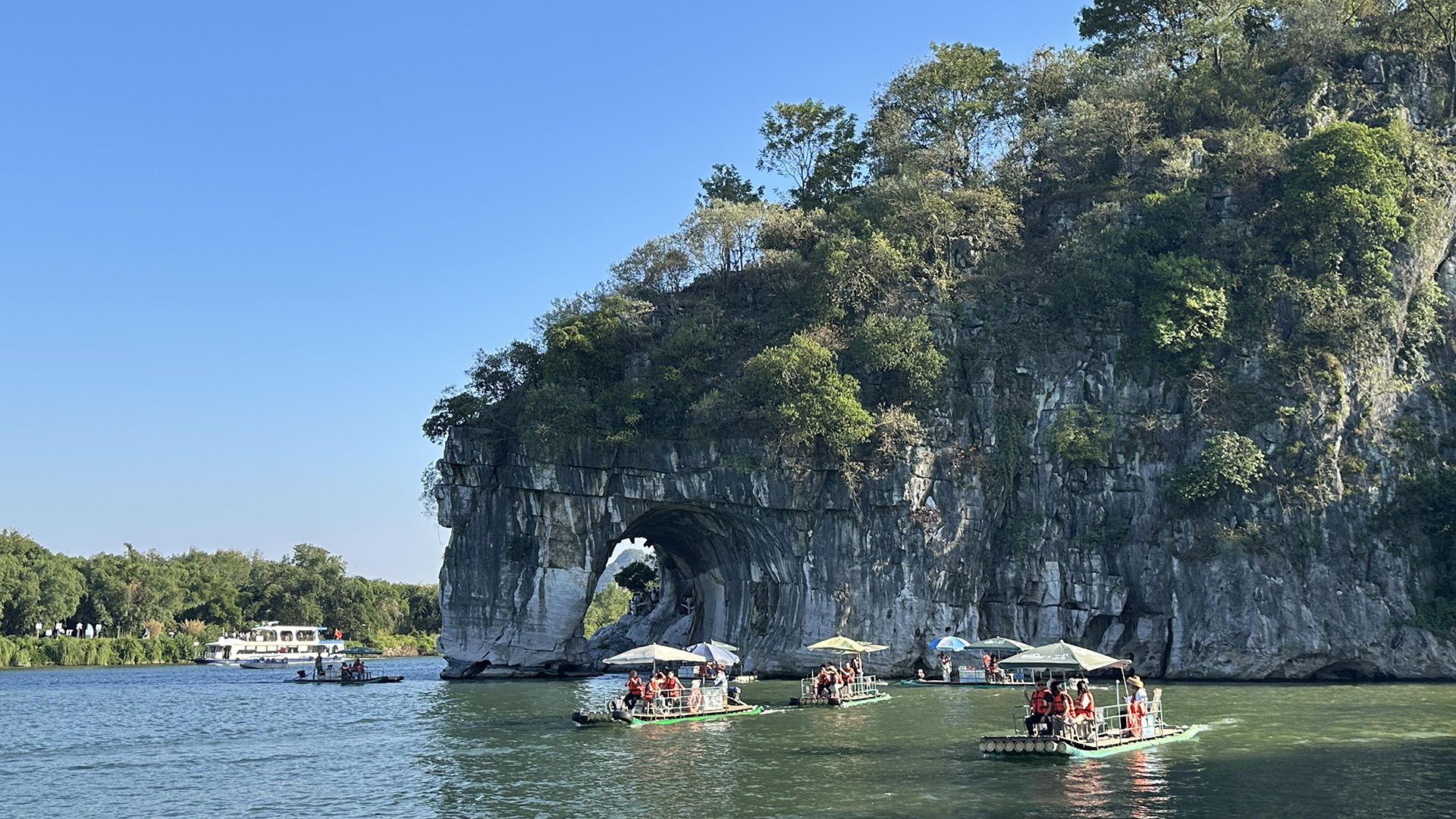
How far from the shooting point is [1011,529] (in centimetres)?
5588

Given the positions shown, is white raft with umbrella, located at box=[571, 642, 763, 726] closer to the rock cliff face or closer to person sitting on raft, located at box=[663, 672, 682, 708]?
person sitting on raft, located at box=[663, 672, 682, 708]

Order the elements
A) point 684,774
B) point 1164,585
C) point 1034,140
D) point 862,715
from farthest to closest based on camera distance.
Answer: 1. point 1034,140
2. point 1164,585
3. point 862,715
4. point 684,774

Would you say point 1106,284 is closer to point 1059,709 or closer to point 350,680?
point 1059,709

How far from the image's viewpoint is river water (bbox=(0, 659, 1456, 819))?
22.8 meters

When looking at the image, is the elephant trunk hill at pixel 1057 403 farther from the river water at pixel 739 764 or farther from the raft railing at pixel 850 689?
the raft railing at pixel 850 689

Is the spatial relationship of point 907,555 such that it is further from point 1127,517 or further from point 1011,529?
point 1127,517

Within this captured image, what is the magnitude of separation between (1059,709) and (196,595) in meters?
93.0

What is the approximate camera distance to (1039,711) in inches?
1130

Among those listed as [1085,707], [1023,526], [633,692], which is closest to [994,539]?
[1023,526]

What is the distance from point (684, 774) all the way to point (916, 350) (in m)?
33.6

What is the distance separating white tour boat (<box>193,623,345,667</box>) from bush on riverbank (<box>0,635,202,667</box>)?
7.81 feet

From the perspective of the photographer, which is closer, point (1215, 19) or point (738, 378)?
point (738, 378)

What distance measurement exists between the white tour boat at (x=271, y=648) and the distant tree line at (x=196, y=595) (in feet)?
22.1

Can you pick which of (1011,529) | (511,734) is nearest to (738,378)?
(1011,529)
